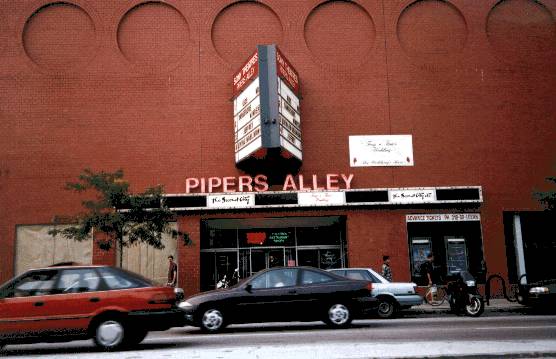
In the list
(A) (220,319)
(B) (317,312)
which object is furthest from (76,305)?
(B) (317,312)

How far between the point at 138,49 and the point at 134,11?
1623 mm

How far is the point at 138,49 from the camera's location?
→ 21.6 meters

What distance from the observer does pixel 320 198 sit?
20.3 meters

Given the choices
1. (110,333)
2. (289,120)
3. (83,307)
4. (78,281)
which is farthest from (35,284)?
(289,120)

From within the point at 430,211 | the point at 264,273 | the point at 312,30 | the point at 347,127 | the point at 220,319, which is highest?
the point at 312,30

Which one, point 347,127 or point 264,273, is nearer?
point 264,273

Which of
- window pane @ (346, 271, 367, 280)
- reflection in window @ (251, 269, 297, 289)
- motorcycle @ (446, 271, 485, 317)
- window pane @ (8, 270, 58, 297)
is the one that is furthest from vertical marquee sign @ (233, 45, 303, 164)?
window pane @ (8, 270, 58, 297)

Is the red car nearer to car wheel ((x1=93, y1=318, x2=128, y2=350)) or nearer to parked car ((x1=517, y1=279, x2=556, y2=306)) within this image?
car wheel ((x1=93, y1=318, x2=128, y2=350))

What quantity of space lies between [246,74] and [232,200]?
4617mm

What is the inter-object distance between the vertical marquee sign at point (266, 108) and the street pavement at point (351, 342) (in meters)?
7.07

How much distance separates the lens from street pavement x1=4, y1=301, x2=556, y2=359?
807 cm

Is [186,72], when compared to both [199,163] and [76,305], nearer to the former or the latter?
[199,163]

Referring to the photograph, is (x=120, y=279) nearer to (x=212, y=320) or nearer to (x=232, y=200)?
(x=212, y=320)

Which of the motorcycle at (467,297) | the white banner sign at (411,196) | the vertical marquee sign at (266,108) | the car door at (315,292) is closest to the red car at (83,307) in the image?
the car door at (315,292)
